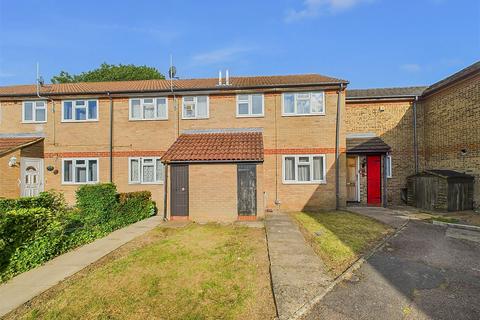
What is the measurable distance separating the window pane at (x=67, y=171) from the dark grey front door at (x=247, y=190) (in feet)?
31.0

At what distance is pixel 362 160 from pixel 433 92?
5131 millimetres

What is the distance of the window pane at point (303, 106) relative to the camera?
13336 mm

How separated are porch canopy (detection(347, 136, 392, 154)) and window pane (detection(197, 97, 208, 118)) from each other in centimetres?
764

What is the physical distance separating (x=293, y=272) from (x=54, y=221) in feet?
20.0

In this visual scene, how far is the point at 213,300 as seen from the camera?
4.35m

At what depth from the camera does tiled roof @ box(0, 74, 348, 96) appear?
43.9 ft

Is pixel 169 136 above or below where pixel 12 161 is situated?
above

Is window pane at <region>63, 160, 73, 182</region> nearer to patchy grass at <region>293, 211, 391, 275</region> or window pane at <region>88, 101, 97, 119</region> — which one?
window pane at <region>88, 101, 97, 119</region>

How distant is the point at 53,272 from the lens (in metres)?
5.63

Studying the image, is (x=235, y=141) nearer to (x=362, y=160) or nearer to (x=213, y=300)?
(x=362, y=160)

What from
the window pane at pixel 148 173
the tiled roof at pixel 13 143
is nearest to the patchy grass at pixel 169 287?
the window pane at pixel 148 173

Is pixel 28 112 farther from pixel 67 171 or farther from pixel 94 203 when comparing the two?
pixel 94 203

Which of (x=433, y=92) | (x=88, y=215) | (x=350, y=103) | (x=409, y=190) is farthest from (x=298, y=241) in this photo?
(x=433, y=92)

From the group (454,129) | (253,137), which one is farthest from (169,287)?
(454,129)
